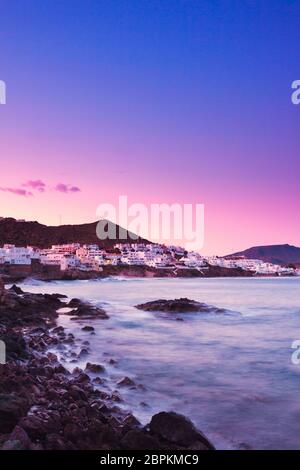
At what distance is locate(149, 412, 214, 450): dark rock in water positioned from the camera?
679 cm

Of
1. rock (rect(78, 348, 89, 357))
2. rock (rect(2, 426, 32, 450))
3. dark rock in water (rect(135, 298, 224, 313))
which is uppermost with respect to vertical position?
rock (rect(2, 426, 32, 450))

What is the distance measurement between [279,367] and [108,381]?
573 cm

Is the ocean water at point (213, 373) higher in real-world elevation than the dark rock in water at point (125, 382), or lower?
lower

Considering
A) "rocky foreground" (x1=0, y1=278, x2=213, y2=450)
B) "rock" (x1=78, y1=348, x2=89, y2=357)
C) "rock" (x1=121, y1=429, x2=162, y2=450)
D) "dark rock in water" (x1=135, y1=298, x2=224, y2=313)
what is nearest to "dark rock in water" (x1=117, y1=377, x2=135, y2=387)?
"rocky foreground" (x1=0, y1=278, x2=213, y2=450)

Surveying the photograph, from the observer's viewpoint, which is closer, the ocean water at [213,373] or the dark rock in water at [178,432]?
the dark rock in water at [178,432]

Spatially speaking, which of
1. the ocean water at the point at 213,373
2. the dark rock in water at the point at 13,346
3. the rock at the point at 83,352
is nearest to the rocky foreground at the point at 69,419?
the dark rock in water at the point at 13,346

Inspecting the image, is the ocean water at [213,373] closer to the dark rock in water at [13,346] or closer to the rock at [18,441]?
the dark rock in water at [13,346]

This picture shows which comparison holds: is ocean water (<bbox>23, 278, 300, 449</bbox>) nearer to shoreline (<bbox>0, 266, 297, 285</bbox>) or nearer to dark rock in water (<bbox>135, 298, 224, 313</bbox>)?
dark rock in water (<bbox>135, 298, 224, 313</bbox>)

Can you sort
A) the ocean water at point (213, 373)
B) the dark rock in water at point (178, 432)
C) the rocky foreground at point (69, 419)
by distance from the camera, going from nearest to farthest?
the rocky foreground at point (69, 419), the dark rock in water at point (178, 432), the ocean water at point (213, 373)

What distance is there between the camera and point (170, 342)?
18.7m

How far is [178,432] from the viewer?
6895 mm

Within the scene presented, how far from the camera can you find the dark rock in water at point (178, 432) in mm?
6785
